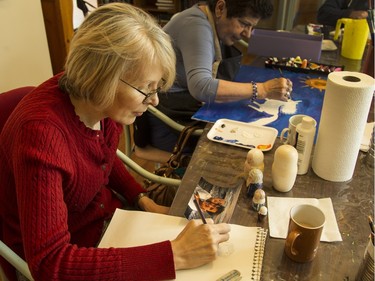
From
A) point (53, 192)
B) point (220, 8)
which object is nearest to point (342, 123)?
point (53, 192)

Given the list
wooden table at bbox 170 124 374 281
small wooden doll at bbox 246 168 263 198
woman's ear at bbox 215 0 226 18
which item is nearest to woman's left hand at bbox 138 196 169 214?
wooden table at bbox 170 124 374 281

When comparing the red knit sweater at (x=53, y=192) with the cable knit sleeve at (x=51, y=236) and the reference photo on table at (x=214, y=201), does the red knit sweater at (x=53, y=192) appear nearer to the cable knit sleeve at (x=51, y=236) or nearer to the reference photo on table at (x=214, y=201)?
the cable knit sleeve at (x=51, y=236)

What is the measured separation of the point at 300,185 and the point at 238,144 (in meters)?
0.25

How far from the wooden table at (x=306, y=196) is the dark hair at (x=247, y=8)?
578mm

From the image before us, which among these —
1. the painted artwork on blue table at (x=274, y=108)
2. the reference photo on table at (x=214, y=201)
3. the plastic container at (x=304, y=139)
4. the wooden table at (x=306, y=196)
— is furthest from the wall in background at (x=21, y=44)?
the plastic container at (x=304, y=139)

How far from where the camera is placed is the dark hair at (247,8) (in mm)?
1602

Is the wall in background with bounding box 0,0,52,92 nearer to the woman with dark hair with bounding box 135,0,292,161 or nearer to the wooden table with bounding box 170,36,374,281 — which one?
the woman with dark hair with bounding box 135,0,292,161

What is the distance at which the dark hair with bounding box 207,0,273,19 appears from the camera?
1602 millimetres

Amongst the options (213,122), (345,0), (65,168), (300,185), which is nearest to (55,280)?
(65,168)

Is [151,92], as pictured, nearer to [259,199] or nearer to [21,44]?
[259,199]

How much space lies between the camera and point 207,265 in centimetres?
86

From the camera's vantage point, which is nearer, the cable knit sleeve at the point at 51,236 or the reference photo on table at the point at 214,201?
the cable knit sleeve at the point at 51,236

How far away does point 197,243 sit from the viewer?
857mm

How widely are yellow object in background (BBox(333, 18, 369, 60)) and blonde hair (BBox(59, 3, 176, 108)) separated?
1.39 m
